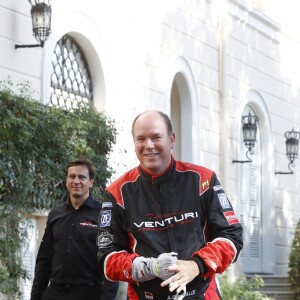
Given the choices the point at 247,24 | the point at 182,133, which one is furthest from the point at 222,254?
the point at 247,24

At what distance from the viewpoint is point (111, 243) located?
463 centimetres

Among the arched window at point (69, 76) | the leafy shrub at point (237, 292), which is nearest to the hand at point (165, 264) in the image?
the arched window at point (69, 76)

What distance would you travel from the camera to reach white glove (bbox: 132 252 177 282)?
4285 mm

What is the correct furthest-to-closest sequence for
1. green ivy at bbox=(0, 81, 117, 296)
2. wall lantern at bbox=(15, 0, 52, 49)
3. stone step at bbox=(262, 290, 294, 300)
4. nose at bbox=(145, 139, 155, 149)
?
1. stone step at bbox=(262, 290, 294, 300)
2. wall lantern at bbox=(15, 0, 52, 49)
3. green ivy at bbox=(0, 81, 117, 296)
4. nose at bbox=(145, 139, 155, 149)

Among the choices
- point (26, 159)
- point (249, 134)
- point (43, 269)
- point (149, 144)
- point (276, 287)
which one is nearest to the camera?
point (149, 144)

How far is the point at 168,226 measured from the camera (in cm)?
457

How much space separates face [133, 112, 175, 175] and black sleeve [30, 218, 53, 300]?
9.98 ft

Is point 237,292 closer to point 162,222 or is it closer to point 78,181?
point 78,181

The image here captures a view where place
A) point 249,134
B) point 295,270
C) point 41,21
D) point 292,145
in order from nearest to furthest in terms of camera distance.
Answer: point 41,21 < point 249,134 < point 295,270 < point 292,145

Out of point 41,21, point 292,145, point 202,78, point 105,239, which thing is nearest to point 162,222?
point 105,239

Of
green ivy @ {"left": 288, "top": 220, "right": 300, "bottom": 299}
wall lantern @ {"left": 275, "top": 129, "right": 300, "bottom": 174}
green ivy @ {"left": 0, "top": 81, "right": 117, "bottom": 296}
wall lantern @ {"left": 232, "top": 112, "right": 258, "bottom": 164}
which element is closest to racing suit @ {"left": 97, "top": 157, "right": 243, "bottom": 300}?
green ivy @ {"left": 0, "top": 81, "right": 117, "bottom": 296}

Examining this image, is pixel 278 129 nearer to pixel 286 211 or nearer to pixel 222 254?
pixel 286 211

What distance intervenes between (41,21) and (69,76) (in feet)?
5.94

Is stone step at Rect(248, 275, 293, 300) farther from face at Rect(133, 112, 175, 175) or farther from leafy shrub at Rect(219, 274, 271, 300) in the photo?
face at Rect(133, 112, 175, 175)
